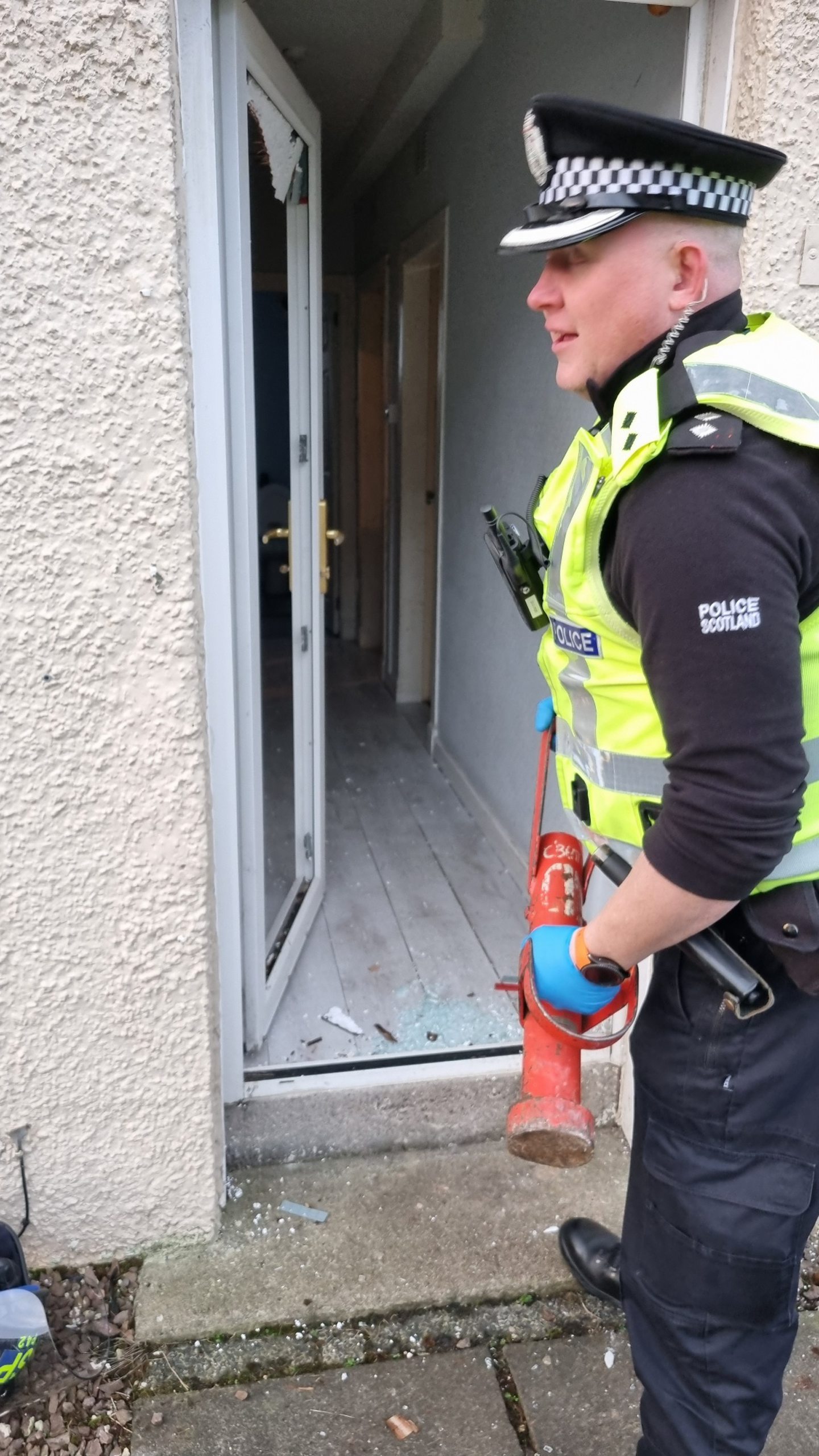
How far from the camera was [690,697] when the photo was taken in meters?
1.02

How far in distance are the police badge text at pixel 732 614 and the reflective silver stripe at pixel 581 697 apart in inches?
10.3

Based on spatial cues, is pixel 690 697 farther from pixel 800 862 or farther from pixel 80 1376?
pixel 80 1376

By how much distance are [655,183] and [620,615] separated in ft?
1.56

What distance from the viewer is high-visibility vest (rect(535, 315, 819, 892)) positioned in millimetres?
1060

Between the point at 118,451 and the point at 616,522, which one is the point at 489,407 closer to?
the point at 118,451

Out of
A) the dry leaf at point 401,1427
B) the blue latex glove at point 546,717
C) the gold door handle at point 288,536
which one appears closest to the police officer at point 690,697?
the blue latex glove at point 546,717

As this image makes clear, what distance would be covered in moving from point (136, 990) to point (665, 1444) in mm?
1173

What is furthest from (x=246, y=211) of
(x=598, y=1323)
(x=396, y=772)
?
(x=396, y=772)

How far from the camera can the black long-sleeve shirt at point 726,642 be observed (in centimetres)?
99

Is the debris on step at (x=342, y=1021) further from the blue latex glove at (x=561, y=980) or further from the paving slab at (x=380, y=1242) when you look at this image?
the blue latex glove at (x=561, y=980)

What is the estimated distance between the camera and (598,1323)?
2061 millimetres

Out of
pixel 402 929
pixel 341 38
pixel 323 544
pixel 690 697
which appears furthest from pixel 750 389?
pixel 341 38

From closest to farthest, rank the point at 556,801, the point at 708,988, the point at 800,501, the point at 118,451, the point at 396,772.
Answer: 1. the point at 800,501
2. the point at 708,988
3. the point at 118,451
4. the point at 556,801
5. the point at 396,772

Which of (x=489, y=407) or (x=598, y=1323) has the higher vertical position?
(x=489, y=407)
